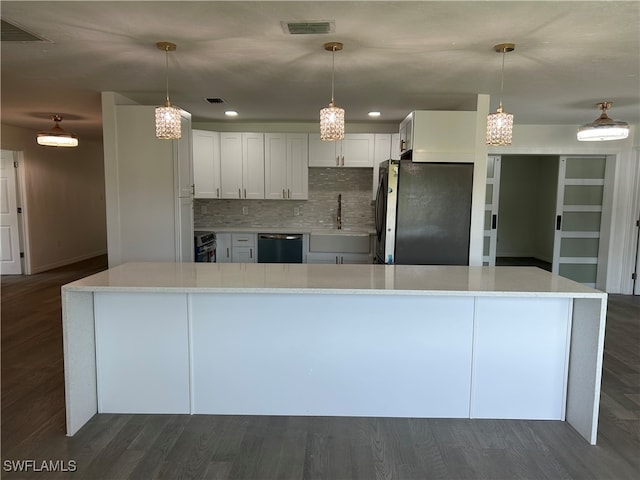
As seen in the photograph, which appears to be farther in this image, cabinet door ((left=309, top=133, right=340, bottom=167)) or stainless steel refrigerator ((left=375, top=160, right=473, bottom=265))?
cabinet door ((left=309, top=133, right=340, bottom=167))

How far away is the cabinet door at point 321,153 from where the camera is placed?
5.59m

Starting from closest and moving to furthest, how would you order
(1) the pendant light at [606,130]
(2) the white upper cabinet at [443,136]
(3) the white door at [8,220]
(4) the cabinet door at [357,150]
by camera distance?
(1) the pendant light at [606,130] → (2) the white upper cabinet at [443,136] → (4) the cabinet door at [357,150] → (3) the white door at [8,220]

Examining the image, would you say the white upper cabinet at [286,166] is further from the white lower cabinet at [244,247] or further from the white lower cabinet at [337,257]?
the white lower cabinet at [337,257]

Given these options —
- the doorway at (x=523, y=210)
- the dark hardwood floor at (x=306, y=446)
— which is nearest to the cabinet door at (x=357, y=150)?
the dark hardwood floor at (x=306, y=446)

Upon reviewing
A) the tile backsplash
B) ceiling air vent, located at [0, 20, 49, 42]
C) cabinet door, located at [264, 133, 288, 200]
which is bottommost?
the tile backsplash

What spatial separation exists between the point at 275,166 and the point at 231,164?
0.61m

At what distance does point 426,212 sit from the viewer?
410 cm

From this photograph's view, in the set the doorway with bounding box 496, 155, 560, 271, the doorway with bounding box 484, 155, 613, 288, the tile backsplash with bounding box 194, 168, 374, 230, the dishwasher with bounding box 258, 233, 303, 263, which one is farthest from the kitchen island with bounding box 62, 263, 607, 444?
the doorway with bounding box 496, 155, 560, 271

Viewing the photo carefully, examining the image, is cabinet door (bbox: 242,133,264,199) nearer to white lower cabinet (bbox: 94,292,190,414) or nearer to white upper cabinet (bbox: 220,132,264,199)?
white upper cabinet (bbox: 220,132,264,199)

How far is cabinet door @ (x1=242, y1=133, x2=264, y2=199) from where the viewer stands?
18.5ft

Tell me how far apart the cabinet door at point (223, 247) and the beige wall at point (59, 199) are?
3.42 metres

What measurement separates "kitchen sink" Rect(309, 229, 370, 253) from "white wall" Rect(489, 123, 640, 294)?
2.22 meters

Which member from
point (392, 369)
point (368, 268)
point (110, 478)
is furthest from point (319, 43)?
point (110, 478)
